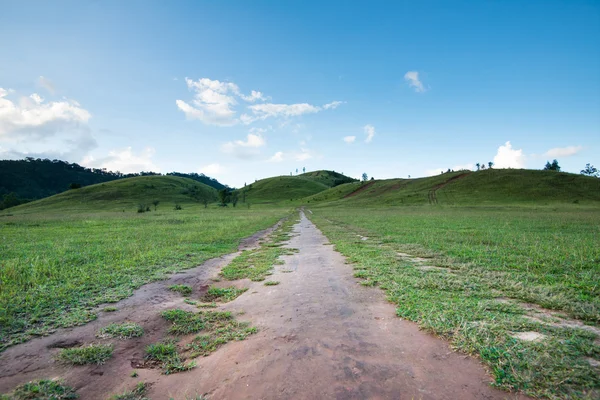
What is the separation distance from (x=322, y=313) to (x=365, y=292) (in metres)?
2.05

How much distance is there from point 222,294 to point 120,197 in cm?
13422

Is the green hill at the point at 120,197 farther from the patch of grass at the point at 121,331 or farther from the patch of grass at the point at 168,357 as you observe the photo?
the patch of grass at the point at 168,357

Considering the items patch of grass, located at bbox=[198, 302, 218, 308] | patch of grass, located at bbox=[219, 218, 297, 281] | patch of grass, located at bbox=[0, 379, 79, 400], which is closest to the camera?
patch of grass, located at bbox=[0, 379, 79, 400]

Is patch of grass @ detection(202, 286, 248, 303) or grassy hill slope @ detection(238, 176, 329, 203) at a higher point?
grassy hill slope @ detection(238, 176, 329, 203)

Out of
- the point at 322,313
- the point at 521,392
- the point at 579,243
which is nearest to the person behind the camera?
the point at 521,392

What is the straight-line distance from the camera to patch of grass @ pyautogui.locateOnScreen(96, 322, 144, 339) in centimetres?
569

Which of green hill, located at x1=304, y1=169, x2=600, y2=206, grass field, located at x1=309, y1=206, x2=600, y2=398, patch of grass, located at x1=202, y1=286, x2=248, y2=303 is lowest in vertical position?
patch of grass, located at x1=202, y1=286, x2=248, y2=303

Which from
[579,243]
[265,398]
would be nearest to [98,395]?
[265,398]

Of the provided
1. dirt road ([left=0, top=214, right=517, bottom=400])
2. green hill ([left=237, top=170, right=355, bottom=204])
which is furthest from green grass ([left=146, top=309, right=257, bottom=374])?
green hill ([left=237, top=170, right=355, bottom=204])

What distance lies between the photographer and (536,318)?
5.82 metres

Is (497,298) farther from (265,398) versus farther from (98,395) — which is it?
(98,395)

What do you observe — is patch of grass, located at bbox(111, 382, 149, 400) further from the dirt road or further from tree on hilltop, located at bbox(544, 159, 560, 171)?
tree on hilltop, located at bbox(544, 159, 560, 171)

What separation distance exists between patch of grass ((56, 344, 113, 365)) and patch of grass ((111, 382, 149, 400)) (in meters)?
1.17

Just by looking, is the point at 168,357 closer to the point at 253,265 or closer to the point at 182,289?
the point at 182,289
